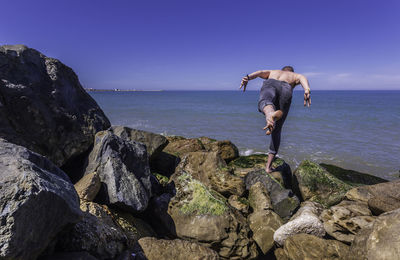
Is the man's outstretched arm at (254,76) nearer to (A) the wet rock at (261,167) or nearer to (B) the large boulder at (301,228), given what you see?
(A) the wet rock at (261,167)

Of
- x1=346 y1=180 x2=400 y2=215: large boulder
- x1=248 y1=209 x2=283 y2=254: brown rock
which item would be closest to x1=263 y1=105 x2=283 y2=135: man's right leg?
x1=248 y1=209 x2=283 y2=254: brown rock

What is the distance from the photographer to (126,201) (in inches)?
137

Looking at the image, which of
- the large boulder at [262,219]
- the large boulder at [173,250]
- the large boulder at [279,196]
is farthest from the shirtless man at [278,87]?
the large boulder at [173,250]

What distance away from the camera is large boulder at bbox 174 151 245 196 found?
4879mm

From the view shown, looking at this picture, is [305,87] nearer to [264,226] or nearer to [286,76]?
[286,76]

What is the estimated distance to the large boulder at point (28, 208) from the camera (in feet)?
5.32

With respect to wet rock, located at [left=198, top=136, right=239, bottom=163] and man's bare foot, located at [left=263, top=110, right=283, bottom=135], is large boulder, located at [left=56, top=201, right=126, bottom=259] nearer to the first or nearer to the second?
man's bare foot, located at [left=263, top=110, right=283, bottom=135]

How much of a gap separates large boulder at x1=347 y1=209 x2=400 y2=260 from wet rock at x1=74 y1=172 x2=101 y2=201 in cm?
352

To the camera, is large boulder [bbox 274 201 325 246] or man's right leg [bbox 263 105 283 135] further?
large boulder [bbox 274 201 325 246]

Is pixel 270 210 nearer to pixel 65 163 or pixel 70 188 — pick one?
pixel 70 188

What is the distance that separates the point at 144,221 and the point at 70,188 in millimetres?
1835

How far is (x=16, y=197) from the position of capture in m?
1.71

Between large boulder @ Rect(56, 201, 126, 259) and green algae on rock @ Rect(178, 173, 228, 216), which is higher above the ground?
large boulder @ Rect(56, 201, 126, 259)

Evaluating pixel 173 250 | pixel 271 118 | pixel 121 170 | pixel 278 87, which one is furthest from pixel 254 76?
pixel 173 250
